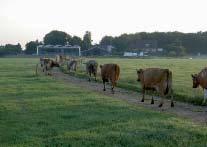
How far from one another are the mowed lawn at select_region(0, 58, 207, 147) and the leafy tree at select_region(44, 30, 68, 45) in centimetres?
15032

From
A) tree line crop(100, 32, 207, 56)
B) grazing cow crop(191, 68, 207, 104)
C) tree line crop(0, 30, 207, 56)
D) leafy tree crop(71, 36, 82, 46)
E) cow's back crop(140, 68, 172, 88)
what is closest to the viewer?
cow's back crop(140, 68, 172, 88)

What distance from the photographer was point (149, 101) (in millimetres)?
20625

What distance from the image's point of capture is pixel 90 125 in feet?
45.0

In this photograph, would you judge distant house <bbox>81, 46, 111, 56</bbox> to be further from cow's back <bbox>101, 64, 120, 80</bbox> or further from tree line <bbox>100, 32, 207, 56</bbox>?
cow's back <bbox>101, 64, 120, 80</bbox>

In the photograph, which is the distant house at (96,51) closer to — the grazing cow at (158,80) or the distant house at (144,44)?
the distant house at (144,44)

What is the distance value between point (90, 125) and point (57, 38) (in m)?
158

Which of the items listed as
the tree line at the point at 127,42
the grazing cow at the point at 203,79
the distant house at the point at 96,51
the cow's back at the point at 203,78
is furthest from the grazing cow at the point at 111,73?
the tree line at the point at 127,42

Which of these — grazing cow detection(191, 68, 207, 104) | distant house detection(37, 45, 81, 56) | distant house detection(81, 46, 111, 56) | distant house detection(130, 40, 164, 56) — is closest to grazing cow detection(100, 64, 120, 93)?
grazing cow detection(191, 68, 207, 104)

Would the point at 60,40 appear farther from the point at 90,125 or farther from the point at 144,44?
the point at 90,125

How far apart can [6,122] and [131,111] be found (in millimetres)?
4699

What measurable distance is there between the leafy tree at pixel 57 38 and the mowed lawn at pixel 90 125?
150319 mm

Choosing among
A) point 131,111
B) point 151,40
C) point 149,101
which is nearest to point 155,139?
point 131,111

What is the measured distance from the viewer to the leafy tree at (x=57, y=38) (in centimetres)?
16900

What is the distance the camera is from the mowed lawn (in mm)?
11547
